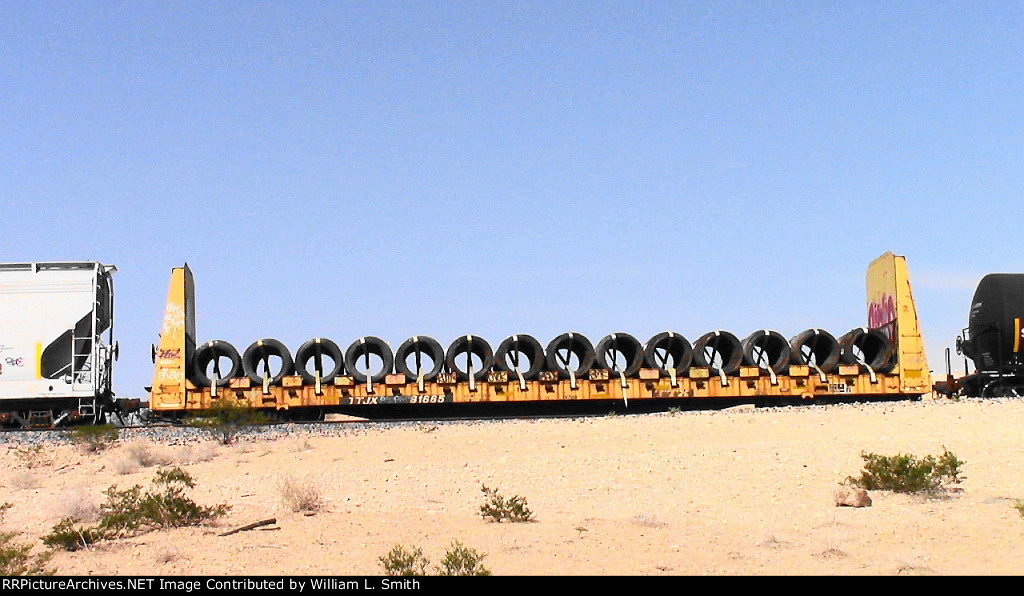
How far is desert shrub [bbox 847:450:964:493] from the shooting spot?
10258mm

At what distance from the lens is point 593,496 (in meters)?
10.9

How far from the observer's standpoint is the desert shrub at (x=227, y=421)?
1744 centimetres

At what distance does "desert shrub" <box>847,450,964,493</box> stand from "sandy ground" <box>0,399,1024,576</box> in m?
0.14

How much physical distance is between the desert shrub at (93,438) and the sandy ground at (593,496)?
0.76ft

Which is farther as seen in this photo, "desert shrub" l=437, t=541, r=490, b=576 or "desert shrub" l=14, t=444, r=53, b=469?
"desert shrub" l=14, t=444, r=53, b=469

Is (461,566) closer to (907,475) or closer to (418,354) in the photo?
(907,475)

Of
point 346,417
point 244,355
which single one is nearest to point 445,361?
point 346,417

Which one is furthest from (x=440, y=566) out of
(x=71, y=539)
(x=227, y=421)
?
(x=227, y=421)

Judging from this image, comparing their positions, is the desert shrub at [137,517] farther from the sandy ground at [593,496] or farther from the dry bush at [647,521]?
the dry bush at [647,521]

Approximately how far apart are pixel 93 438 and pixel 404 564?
1156 cm

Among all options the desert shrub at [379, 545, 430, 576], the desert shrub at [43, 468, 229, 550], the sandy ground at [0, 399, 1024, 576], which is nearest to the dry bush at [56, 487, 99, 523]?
the sandy ground at [0, 399, 1024, 576]

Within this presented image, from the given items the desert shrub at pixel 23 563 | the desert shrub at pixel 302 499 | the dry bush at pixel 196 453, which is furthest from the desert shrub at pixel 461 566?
the dry bush at pixel 196 453

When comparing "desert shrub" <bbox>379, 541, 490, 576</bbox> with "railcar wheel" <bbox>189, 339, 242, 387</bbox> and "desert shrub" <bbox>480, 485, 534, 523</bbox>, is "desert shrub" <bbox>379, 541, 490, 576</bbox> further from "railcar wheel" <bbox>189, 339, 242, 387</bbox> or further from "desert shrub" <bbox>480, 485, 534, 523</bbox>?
"railcar wheel" <bbox>189, 339, 242, 387</bbox>

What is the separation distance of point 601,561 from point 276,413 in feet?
52.4
